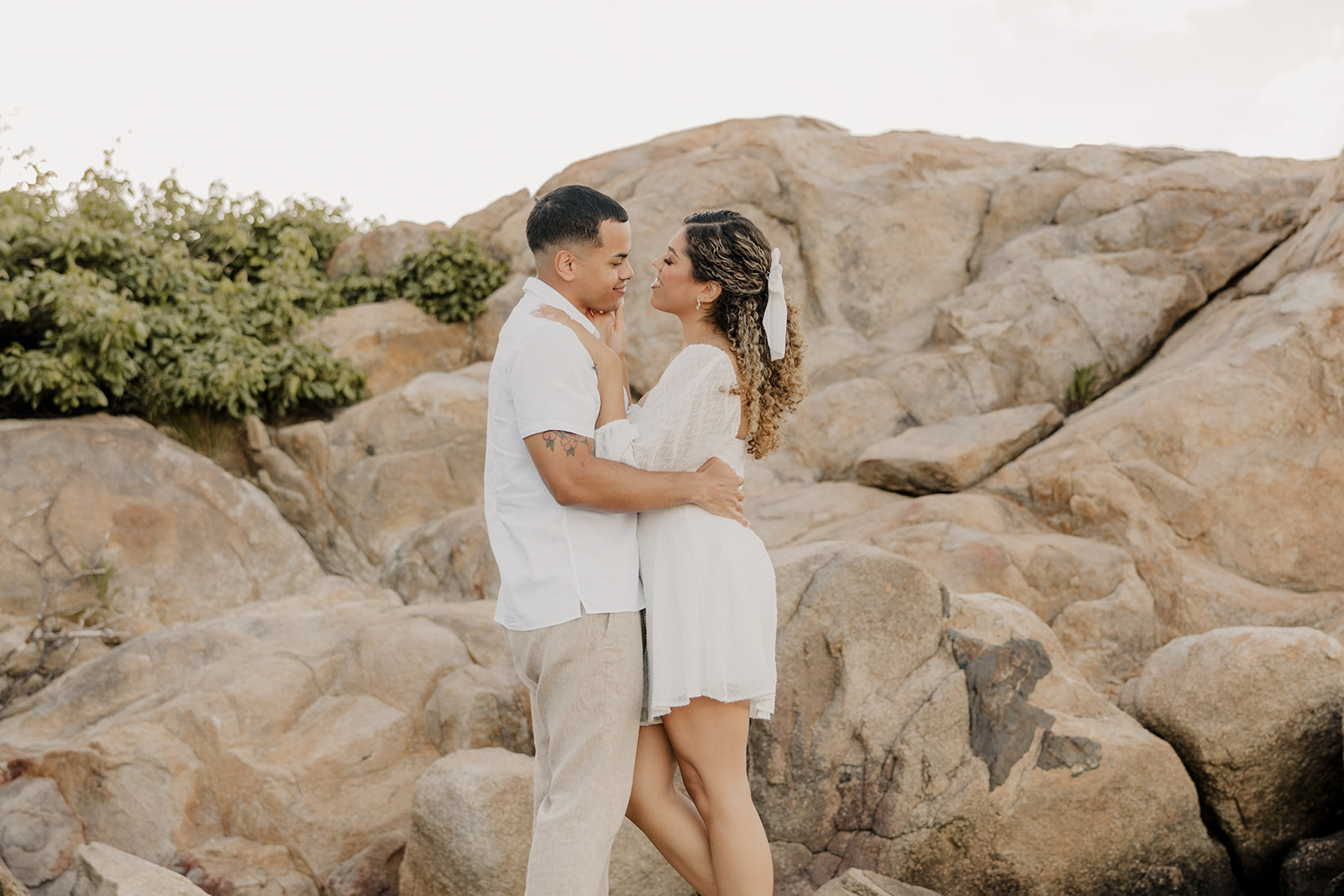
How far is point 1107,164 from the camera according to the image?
1085 cm

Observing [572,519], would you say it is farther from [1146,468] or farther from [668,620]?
[1146,468]

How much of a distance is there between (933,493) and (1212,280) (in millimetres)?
3674

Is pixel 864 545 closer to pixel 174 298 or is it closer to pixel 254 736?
pixel 254 736

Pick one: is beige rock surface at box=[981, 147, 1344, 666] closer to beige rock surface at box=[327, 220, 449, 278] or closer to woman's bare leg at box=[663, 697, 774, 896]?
woman's bare leg at box=[663, 697, 774, 896]

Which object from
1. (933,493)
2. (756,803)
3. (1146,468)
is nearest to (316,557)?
(933,493)

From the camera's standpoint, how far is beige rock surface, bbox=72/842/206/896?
4004 millimetres

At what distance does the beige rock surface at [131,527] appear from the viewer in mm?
7840

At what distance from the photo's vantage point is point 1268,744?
450 centimetres

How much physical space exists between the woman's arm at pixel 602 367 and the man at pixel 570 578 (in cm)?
5

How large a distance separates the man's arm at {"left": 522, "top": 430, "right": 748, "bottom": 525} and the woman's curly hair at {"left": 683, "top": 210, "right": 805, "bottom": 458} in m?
0.40

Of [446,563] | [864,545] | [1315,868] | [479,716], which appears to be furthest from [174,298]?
[1315,868]

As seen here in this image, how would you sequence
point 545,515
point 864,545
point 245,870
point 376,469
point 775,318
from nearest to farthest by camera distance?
point 545,515 < point 775,318 < point 245,870 < point 864,545 < point 376,469

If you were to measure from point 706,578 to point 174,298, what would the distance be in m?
9.01

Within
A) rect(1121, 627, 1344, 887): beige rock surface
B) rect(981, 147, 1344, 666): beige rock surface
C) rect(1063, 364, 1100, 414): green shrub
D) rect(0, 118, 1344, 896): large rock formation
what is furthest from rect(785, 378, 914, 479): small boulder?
rect(1121, 627, 1344, 887): beige rock surface
